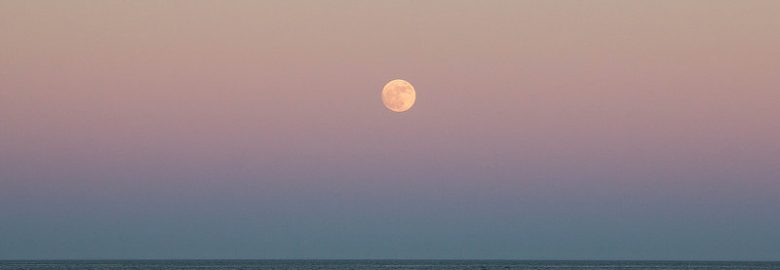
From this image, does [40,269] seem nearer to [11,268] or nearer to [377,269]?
[11,268]

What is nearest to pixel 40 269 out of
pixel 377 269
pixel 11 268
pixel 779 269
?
pixel 11 268

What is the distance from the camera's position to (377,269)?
199 meters

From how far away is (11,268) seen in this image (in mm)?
197375

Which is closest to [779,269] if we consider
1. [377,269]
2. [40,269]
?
[377,269]

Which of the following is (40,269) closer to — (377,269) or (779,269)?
(377,269)

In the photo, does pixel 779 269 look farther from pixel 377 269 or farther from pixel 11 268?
pixel 11 268

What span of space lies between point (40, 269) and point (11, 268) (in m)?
4.03

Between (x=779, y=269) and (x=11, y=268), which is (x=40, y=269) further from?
(x=779, y=269)

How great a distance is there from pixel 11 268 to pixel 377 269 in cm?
5067

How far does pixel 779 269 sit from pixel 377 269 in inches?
2218

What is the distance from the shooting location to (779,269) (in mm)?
199875
